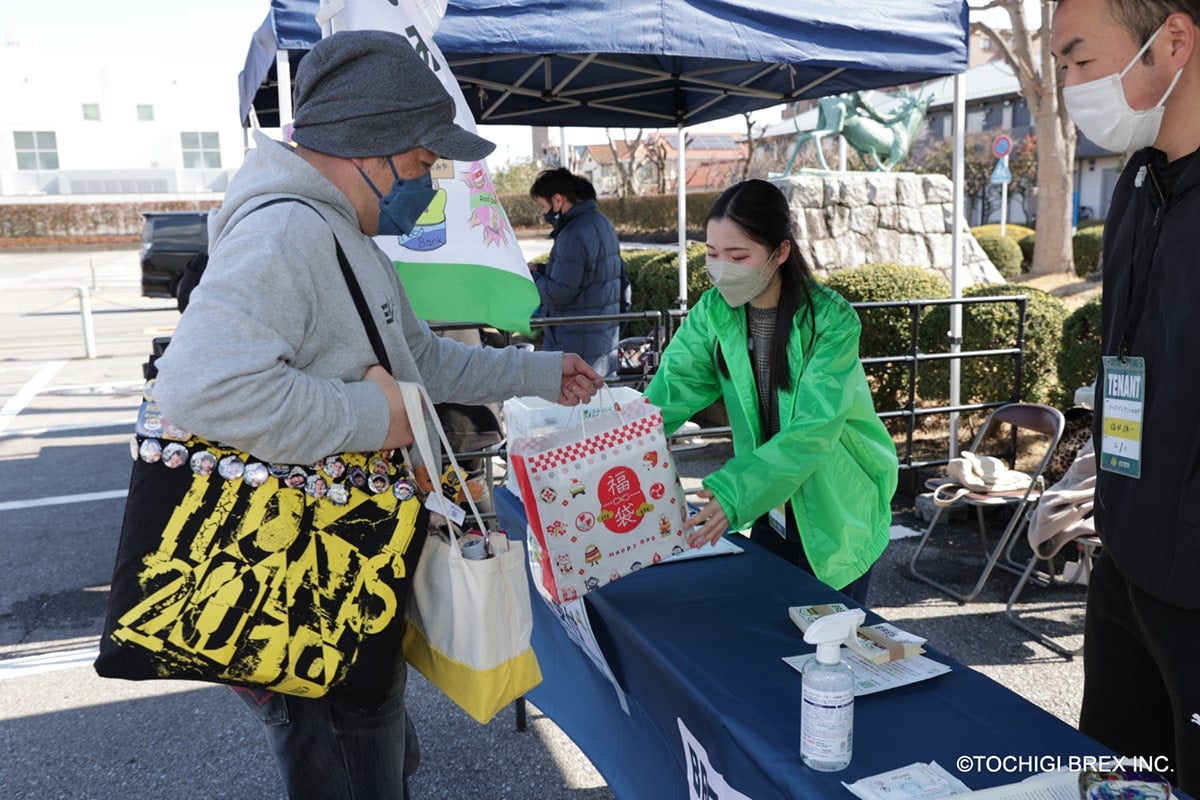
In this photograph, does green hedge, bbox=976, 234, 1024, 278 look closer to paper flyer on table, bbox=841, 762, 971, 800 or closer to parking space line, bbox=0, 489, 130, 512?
parking space line, bbox=0, 489, 130, 512

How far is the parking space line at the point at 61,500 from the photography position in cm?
622

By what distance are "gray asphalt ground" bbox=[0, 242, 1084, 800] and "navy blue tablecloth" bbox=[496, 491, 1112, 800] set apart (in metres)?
0.54

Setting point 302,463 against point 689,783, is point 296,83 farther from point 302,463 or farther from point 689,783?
point 689,783

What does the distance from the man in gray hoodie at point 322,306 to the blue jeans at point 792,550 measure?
1187 mm

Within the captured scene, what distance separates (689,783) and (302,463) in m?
1.01

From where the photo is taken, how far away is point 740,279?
7.75 ft

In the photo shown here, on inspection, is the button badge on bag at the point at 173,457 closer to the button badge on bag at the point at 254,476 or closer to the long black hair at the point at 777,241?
the button badge on bag at the point at 254,476

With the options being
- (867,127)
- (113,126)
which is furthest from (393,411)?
(113,126)

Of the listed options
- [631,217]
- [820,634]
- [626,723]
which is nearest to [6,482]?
[626,723]

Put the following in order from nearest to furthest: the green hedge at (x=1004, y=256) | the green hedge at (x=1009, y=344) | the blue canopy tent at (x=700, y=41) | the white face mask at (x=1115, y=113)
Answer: the white face mask at (x=1115, y=113) → the blue canopy tent at (x=700, y=41) → the green hedge at (x=1009, y=344) → the green hedge at (x=1004, y=256)

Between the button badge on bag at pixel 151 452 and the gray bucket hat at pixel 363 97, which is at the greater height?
the gray bucket hat at pixel 363 97

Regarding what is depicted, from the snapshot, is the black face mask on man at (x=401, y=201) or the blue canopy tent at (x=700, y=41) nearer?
the black face mask on man at (x=401, y=201)

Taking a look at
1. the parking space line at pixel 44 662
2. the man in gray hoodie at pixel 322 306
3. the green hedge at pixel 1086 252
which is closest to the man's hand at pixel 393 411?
the man in gray hoodie at pixel 322 306

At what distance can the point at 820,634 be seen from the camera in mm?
1368
